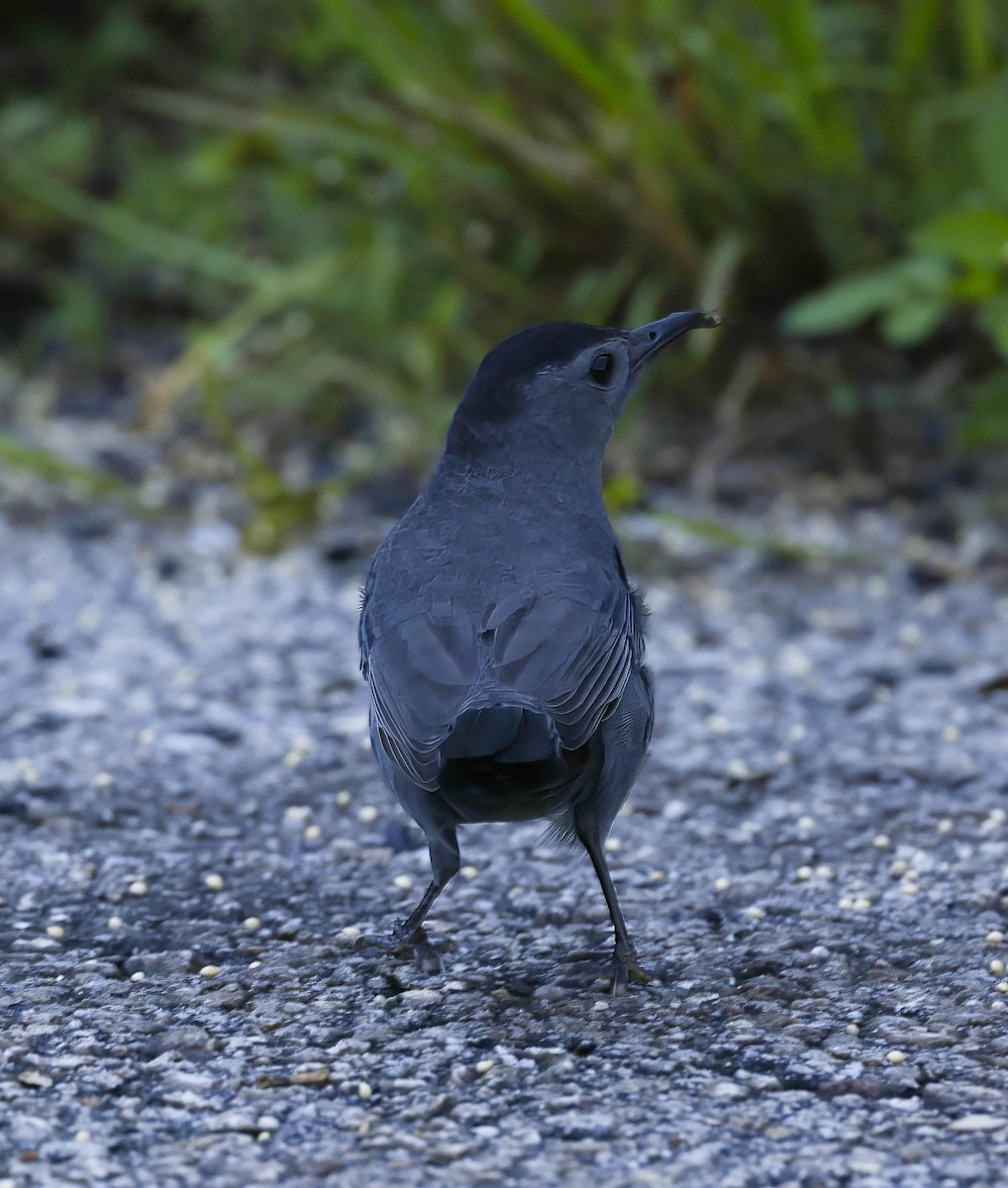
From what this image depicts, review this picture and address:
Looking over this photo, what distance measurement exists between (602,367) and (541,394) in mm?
133

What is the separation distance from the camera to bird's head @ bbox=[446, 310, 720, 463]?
301 cm

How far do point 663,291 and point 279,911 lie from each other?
3.16 meters

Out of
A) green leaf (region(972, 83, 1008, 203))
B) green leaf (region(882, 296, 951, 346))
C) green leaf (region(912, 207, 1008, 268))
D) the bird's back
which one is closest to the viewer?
the bird's back

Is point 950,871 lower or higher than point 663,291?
lower

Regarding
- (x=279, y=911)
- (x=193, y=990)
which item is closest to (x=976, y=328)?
(x=279, y=911)

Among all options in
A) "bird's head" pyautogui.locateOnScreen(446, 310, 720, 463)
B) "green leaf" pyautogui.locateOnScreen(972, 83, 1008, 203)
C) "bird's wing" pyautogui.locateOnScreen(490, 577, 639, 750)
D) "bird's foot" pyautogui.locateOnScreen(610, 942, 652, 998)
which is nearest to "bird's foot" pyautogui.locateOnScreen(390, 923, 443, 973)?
"bird's foot" pyautogui.locateOnScreen(610, 942, 652, 998)

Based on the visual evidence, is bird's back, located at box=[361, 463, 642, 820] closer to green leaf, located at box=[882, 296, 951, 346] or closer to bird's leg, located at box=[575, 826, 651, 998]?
bird's leg, located at box=[575, 826, 651, 998]

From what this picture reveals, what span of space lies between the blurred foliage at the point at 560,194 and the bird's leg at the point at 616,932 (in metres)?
2.17

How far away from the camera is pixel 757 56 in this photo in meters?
5.06

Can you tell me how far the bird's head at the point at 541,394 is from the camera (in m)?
3.01

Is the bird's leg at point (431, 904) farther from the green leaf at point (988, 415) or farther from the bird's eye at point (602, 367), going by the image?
the green leaf at point (988, 415)

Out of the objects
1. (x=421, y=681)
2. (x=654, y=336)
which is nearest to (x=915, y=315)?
(x=654, y=336)

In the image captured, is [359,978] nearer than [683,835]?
Yes

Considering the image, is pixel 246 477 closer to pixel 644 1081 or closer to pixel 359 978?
pixel 359 978
